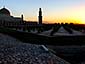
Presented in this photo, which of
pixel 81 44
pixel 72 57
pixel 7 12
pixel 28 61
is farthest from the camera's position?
pixel 7 12

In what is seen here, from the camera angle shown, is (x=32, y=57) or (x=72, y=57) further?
(x=72, y=57)

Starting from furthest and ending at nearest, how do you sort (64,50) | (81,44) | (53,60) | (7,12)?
(7,12), (81,44), (64,50), (53,60)

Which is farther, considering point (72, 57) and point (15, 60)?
point (72, 57)

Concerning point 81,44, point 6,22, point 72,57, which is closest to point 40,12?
point 6,22

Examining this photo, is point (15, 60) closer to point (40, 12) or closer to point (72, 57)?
point (72, 57)

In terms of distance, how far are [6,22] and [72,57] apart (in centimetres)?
6507

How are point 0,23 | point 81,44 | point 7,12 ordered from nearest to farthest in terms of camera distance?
point 81,44
point 0,23
point 7,12

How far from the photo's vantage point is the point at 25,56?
51.2 ft

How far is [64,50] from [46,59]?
7.30 metres

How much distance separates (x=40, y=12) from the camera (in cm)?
7994

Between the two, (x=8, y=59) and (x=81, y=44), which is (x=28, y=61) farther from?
(x=81, y=44)

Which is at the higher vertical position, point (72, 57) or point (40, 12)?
point (40, 12)

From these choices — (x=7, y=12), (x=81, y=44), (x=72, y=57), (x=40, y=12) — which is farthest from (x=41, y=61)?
(x=7, y=12)

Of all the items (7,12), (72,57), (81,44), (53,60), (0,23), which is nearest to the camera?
(53,60)
